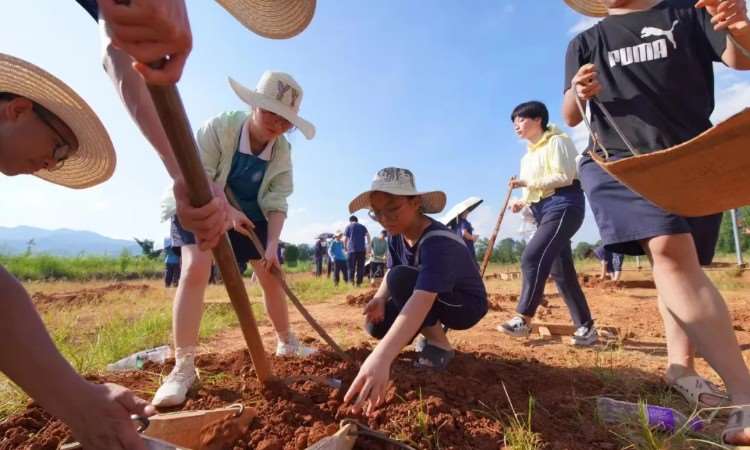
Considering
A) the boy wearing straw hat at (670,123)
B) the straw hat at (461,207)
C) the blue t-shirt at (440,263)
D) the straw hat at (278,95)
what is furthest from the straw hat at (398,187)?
the straw hat at (461,207)

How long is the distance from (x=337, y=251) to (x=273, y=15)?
11.6m

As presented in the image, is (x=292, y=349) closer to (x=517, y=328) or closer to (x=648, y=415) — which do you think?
(x=517, y=328)

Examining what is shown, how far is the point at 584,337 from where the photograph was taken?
127 inches

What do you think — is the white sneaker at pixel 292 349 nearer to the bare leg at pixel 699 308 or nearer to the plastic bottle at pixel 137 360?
the plastic bottle at pixel 137 360

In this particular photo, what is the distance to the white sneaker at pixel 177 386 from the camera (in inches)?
72.0

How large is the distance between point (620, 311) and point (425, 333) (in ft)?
12.0

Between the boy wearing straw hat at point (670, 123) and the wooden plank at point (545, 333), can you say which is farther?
the wooden plank at point (545, 333)

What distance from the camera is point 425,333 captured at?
2.55m

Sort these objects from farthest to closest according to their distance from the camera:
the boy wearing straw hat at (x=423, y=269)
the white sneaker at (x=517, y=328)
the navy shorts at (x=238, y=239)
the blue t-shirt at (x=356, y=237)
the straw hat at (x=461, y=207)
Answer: the blue t-shirt at (x=356, y=237)
the straw hat at (x=461, y=207)
the white sneaker at (x=517, y=328)
the navy shorts at (x=238, y=239)
the boy wearing straw hat at (x=423, y=269)

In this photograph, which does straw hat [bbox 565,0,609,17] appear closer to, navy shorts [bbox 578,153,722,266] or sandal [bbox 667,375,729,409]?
navy shorts [bbox 578,153,722,266]

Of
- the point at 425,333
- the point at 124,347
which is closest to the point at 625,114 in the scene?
the point at 425,333

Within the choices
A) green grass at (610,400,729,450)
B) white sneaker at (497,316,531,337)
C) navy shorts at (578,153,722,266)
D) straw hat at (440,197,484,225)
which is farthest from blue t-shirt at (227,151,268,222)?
straw hat at (440,197,484,225)

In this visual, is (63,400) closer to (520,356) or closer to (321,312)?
(520,356)

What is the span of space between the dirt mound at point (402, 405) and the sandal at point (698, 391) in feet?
1.11
